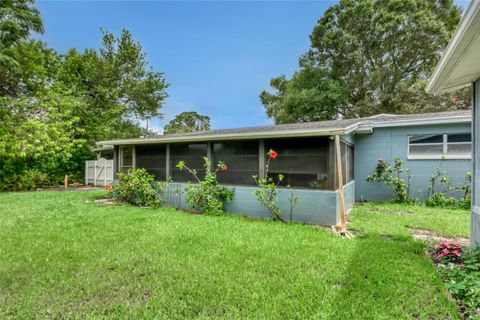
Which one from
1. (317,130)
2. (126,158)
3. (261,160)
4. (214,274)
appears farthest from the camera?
(126,158)

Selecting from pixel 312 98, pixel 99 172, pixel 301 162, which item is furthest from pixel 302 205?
pixel 99 172

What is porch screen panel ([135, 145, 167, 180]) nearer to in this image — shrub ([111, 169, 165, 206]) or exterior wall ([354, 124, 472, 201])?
shrub ([111, 169, 165, 206])

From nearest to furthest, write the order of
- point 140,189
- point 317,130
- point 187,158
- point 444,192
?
point 317,130, point 444,192, point 187,158, point 140,189

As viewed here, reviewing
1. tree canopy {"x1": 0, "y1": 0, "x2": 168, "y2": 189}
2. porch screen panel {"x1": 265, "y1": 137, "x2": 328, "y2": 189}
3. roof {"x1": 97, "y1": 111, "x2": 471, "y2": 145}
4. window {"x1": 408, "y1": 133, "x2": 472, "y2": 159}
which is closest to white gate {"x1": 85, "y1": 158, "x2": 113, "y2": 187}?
tree canopy {"x1": 0, "y1": 0, "x2": 168, "y2": 189}

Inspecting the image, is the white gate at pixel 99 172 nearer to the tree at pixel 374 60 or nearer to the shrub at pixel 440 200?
the tree at pixel 374 60

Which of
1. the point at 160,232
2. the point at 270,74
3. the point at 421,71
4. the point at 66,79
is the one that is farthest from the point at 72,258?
the point at 270,74

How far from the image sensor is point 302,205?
596 centimetres

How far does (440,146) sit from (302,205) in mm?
5484

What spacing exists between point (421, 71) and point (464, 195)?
13405mm

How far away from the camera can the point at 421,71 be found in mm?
17266

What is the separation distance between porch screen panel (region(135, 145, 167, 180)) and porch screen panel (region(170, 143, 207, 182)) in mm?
408

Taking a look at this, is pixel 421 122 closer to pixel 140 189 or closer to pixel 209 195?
pixel 209 195

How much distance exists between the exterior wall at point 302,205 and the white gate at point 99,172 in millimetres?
10248

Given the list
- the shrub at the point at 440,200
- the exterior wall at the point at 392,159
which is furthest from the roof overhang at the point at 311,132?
the shrub at the point at 440,200
